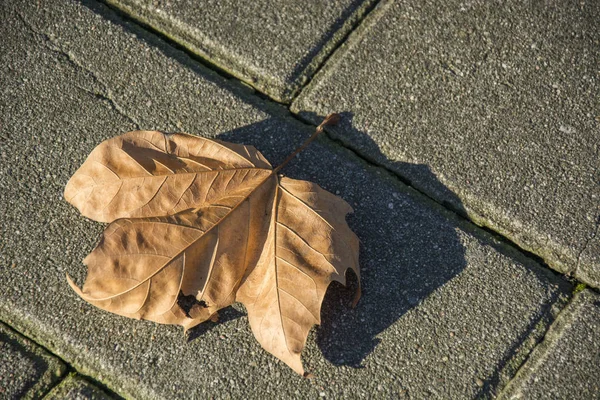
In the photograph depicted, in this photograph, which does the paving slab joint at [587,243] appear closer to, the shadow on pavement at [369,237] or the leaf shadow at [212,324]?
the shadow on pavement at [369,237]

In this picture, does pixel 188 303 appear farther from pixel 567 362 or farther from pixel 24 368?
pixel 567 362

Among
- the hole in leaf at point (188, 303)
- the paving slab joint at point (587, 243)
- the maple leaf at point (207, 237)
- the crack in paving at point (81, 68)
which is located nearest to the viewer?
the maple leaf at point (207, 237)

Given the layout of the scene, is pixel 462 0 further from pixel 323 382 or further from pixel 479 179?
pixel 323 382

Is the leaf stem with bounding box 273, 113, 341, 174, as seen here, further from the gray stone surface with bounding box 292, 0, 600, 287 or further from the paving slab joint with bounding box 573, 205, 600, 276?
the paving slab joint with bounding box 573, 205, 600, 276

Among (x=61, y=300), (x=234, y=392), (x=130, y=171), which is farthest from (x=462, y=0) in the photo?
(x=61, y=300)

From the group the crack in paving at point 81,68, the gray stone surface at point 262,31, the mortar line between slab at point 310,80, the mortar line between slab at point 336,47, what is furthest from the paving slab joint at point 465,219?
the crack in paving at point 81,68

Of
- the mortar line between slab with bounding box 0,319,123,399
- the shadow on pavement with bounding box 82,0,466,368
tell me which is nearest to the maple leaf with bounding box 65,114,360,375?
the shadow on pavement with bounding box 82,0,466,368
